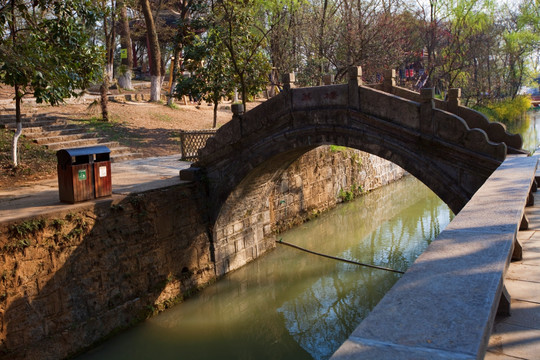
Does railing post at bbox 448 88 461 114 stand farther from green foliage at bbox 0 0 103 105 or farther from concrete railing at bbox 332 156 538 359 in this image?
green foliage at bbox 0 0 103 105

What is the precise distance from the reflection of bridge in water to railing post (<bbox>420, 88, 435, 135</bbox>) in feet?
0.05

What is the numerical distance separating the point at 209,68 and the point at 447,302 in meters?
15.2

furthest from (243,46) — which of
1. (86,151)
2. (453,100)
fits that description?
(86,151)

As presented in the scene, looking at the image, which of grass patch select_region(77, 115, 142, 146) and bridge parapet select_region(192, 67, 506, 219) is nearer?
bridge parapet select_region(192, 67, 506, 219)

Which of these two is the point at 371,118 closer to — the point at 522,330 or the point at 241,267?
the point at 241,267

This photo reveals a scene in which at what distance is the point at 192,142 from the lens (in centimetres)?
1343

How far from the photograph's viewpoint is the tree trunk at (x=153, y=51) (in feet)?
61.8

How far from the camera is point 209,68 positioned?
640 inches

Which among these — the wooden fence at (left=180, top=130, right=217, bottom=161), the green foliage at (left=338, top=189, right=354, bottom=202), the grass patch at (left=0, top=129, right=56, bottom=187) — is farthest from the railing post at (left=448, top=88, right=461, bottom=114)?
the grass patch at (left=0, top=129, right=56, bottom=187)

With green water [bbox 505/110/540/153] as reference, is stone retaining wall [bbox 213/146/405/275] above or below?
below

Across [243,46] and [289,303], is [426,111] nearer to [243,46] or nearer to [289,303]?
[289,303]

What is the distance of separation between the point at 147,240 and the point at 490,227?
6.75m

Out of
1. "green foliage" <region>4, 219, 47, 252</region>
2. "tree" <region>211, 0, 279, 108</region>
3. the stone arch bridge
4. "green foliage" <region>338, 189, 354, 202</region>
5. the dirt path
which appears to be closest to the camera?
"green foliage" <region>4, 219, 47, 252</region>

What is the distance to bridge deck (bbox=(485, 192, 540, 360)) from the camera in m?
2.21
